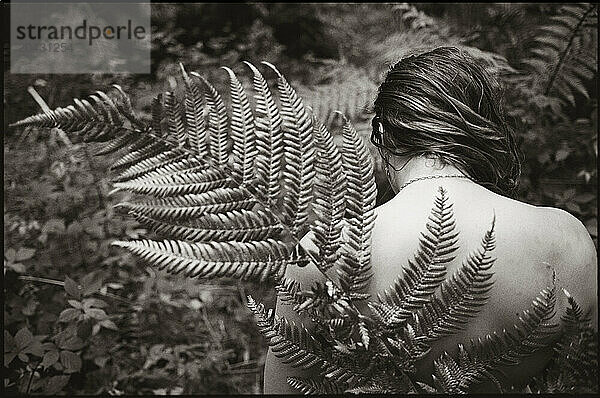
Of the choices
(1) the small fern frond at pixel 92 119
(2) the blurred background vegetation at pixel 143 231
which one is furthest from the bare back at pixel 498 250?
(2) the blurred background vegetation at pixel 143 231

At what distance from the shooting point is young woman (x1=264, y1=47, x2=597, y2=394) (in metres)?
1.03

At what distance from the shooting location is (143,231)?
11.7 ft

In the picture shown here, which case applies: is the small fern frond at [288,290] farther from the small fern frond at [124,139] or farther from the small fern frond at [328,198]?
the small fern frond at [124,139]

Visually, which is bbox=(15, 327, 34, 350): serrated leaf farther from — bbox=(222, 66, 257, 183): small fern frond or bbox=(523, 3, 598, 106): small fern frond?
bbox=(523, 3, 598, 106): small fern frond

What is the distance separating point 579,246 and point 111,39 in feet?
12.4

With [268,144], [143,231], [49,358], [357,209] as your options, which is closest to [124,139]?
[268,144]

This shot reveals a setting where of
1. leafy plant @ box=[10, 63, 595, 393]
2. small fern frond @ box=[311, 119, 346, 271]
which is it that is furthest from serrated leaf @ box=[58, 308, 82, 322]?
small fern frond @ box=[311, 119, 346, 271]

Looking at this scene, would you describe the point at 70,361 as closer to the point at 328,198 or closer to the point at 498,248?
the point at 498,248

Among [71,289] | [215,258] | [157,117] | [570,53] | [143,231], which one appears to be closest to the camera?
[215,258]

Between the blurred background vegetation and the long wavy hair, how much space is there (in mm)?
1310

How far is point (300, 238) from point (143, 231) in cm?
302

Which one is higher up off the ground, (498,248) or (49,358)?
(498,248)

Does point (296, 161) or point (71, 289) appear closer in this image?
point (296, 161)

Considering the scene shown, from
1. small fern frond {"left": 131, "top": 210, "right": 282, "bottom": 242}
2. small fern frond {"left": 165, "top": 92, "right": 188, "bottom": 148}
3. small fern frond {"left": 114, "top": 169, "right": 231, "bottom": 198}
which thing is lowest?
small fern frond {"left": 131, "top": 210, "right": 282, "bottom": 242}
